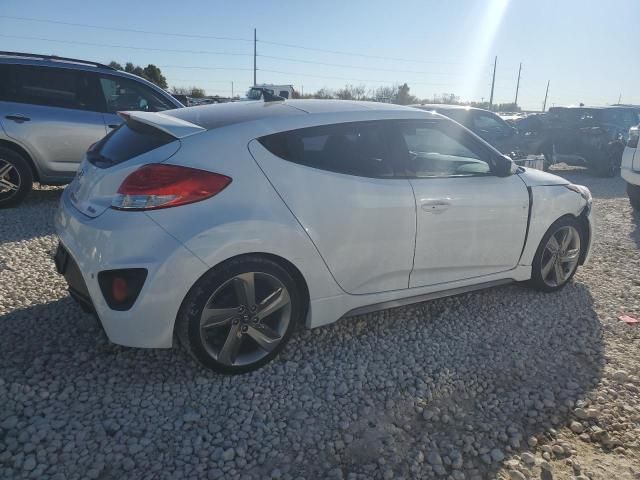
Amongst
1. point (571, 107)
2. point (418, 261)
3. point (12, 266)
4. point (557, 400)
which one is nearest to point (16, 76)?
point (12, 266)

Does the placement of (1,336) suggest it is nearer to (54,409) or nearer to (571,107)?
(54,409)

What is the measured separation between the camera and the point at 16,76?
6219mm

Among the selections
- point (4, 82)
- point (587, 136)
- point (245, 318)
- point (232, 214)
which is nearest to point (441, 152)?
point (232, 214)

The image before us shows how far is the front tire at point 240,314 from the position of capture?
2.65 meters

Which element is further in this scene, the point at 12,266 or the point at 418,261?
the point at 12,266

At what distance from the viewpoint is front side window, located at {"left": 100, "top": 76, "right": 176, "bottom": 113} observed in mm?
6758

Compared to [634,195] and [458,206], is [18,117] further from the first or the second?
[634,195]

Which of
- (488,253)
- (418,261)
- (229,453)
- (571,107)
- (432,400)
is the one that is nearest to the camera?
(229,453)

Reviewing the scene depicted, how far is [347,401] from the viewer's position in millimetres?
2682

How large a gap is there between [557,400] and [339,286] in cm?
140


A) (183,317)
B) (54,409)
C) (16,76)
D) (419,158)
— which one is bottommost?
(54,409)

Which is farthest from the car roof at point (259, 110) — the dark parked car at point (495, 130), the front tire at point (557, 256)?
the dark parked car at point (495, 130)

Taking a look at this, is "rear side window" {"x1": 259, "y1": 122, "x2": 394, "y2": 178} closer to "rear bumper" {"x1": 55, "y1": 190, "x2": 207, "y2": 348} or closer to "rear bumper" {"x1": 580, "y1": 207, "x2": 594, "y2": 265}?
"rear bumper" {"x1": 55, "y1": 190, "x2": 207, "y2": 348}

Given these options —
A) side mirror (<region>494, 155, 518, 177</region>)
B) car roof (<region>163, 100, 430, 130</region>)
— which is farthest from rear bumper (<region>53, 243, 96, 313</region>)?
side mirror (<region>494, 155, 518, 177</region>)
